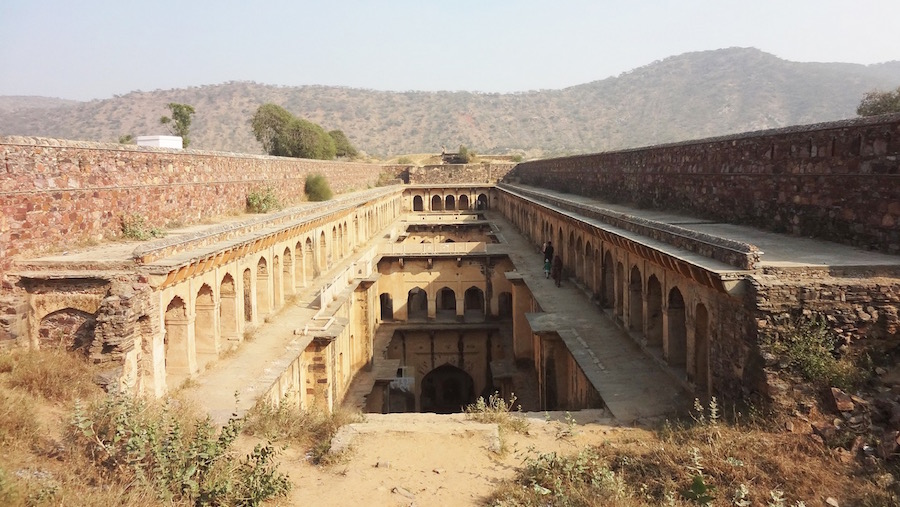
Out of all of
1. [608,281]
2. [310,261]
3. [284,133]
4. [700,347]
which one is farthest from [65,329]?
[284,133]

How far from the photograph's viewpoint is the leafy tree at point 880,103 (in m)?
37.0

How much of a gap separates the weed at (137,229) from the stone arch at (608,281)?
11199 millimetres

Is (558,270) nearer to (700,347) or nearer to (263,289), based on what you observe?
(263,289)

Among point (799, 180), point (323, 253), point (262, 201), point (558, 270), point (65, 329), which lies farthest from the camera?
point (323, 253)

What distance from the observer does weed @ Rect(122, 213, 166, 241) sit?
13836mm

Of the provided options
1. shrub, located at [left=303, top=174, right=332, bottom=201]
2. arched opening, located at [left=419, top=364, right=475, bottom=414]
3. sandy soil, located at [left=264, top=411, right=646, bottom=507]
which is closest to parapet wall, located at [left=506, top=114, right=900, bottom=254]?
sandy soil, located at [left=264, top=411, right=646, bottom=507]

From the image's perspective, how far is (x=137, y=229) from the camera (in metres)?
14.0

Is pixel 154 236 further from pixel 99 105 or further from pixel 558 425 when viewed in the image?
pixel 99 105

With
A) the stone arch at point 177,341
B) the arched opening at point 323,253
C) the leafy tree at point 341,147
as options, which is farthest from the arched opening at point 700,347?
the leafy tree at point 341,147

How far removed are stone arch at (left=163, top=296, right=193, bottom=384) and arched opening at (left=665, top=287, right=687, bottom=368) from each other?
8953 millimetres

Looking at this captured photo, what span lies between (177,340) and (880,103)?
40.8 m

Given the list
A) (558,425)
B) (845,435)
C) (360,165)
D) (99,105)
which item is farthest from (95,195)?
(99,105)

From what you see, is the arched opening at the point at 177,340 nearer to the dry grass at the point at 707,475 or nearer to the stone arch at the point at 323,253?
the dry grass at the point at 707,475

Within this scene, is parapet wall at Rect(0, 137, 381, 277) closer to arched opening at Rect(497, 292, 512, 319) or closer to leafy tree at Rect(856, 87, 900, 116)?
arched opening at Rect(497, 292, 512, 319)
